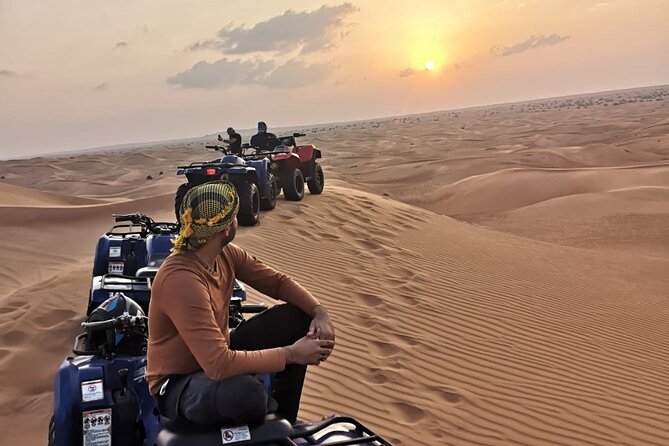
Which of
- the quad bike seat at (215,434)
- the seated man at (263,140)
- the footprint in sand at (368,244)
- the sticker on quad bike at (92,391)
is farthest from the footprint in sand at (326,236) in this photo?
the quad bike seat at (215,434)

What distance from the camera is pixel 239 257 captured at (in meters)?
3.04

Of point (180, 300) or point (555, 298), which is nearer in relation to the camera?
point (180, 300)

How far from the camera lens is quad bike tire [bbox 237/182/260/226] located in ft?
32.6

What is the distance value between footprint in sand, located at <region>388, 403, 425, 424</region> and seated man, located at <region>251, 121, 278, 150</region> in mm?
8694

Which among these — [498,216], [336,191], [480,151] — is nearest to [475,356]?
[336,191]

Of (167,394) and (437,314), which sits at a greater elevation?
(167,394)

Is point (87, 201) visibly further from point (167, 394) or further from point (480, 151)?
point (480, 151)

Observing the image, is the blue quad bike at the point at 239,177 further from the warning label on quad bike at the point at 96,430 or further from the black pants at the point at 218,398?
the black pants at the point at 218,398

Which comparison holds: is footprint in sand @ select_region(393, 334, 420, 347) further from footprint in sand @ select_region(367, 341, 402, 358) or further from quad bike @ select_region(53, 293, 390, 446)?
quad bike @ select_region(53, 293, 390, 446)

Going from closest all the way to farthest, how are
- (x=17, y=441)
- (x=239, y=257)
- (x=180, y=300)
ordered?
(x=180, y=300) < (x=239, y=257) < (x=17, y=441)

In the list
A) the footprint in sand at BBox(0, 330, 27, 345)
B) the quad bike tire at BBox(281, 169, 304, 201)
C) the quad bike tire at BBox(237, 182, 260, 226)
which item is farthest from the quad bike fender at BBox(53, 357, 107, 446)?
the quad bike tire at BBox(281, 169, 304, 201)

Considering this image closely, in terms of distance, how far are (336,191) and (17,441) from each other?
10572mm

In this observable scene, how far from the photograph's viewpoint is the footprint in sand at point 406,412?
4676 millimetres

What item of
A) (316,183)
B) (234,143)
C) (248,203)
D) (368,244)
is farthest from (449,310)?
(316,183)
